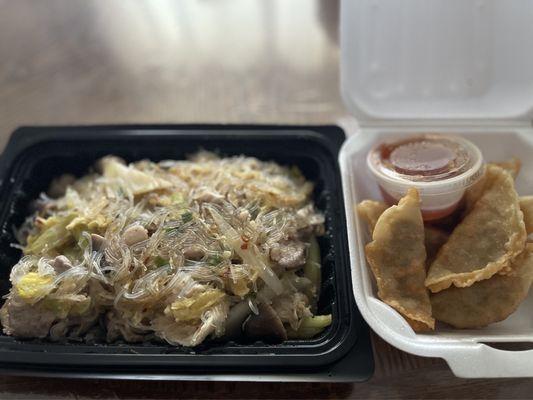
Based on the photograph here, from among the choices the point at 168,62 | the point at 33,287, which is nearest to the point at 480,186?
the point at 33,287

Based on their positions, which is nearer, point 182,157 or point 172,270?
point 172,270

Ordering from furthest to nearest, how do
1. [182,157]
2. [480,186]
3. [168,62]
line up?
[168,62] → [182,157] → [480,186]

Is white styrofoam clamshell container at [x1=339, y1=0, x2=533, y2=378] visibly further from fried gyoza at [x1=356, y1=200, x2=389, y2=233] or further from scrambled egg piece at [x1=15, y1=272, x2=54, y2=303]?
scrambled egg piece at [x1=15, y1=272, x2=54, y2=303]

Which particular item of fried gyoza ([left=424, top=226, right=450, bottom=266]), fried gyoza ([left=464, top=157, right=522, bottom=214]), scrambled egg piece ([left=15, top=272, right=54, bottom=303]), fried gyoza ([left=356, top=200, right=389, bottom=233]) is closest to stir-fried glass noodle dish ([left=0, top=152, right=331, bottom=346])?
scrambled egg piece ([left=15, top=272, right=54, bottom=303])

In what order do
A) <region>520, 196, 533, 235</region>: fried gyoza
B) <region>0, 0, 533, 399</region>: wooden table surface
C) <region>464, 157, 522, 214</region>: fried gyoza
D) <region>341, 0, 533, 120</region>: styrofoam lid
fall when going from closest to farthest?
<region>520, 196, 533, 235</region>: fried gyoza, <region>464, 157, 522, 214</region>: fried gyoza, <region>341, 0, 533, 120</region>: styrofoam lid, <region>0, 0, 533, 399</region>: wooden table surface

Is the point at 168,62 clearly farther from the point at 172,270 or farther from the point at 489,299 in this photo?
the point at 489,299

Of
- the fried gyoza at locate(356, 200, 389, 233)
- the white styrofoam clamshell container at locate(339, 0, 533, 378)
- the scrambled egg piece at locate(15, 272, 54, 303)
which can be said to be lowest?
the fried gyoza at locate(356, 200, 389, 233)
